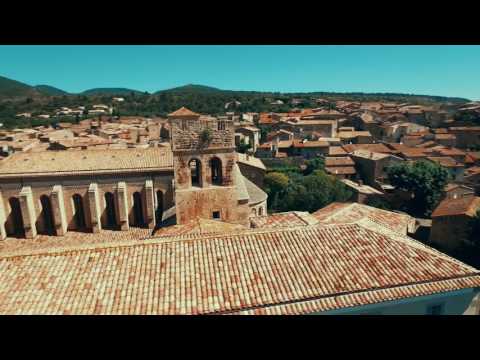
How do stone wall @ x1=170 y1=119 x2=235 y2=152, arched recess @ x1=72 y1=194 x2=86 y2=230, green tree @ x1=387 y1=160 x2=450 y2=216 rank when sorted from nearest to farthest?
stone wall @ x1=170 y1=119 x2=235 y2=152, arched recess @ x1=72 y1=194 x2=86 y2=230, green tree @ x1=387 y1=160 x2=450 y2=216

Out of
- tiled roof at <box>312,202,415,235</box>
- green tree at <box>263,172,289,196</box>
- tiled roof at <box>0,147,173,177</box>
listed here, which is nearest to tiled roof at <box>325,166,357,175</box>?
green tree at <box>263,172,289,196</box>

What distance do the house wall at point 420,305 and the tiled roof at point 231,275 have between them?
24 cm

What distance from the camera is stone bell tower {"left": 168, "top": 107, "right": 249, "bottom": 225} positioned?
47.4 ft

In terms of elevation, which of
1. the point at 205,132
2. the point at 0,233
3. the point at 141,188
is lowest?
the point at 0,233

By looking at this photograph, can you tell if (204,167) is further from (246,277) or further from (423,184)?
(423,184)

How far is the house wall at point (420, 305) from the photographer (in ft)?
25.0

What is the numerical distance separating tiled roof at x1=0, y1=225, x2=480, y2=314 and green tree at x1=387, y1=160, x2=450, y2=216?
2293 centimetres

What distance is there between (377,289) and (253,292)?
289 cm

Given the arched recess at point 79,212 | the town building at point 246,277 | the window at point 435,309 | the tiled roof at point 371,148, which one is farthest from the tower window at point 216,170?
the tiled roof at point 371,148

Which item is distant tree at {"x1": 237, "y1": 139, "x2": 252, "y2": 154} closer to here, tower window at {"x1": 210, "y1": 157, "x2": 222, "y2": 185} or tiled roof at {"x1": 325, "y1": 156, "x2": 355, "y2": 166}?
tiled roof at {"x1": 325, "y1": 156, "x2": 355, "y2": 166}
